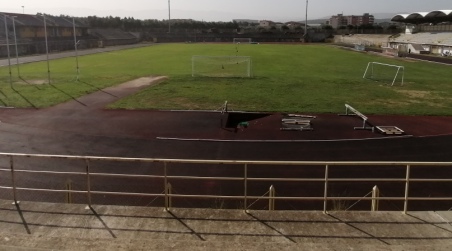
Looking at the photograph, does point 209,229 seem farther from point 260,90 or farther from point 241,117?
point 260,90

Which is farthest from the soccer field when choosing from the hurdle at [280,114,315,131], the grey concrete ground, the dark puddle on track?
the grey concrete ground

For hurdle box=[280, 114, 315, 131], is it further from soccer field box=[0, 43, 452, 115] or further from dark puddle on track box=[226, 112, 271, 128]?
soccer field box=[0, 43, 452, 115]

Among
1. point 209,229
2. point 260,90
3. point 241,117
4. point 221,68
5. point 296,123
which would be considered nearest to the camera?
point 209,229

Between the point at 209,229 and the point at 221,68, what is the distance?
36.4 m

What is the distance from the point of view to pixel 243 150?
15945 mm

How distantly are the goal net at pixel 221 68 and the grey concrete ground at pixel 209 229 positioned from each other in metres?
29.6

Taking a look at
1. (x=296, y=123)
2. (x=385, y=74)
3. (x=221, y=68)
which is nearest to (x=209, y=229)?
(x=296, y=123)

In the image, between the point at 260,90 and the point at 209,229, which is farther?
the point at 260,90

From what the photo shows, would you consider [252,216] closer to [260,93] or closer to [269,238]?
[269,238]

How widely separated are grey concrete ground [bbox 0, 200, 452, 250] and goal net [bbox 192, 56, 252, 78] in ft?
97.0

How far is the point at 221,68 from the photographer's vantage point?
140 feet

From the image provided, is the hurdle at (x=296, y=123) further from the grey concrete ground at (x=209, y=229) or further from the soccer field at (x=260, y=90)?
the grey concrete ground at (x=209, y=229)

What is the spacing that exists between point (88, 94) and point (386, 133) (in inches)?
736

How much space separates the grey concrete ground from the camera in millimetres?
6277
